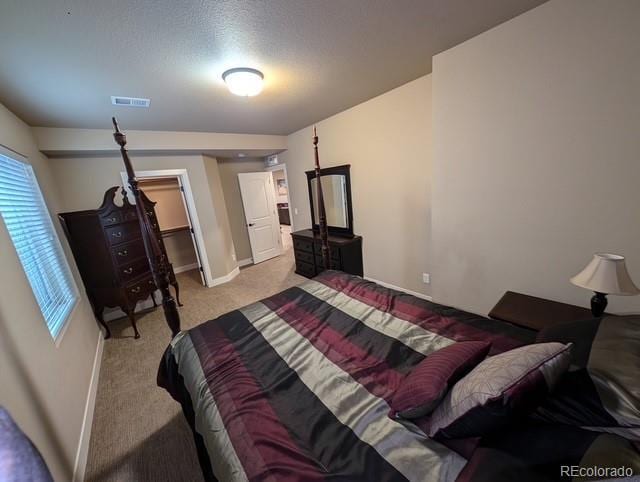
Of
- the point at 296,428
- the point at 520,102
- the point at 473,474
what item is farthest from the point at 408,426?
the point at 520,102

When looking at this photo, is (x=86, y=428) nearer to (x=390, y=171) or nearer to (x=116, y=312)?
(x=116, y=312)

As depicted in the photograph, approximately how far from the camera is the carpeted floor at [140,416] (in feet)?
4.69

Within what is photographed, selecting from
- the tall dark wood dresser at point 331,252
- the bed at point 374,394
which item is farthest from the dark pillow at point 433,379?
the tall dark wood dresser at point 331,252

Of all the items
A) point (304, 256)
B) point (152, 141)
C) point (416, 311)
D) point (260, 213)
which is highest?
point (152, 141)

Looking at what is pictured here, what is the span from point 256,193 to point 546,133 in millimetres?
→ 4402

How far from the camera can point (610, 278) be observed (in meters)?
1.18

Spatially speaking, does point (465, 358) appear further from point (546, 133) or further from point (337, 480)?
point (546, 133)

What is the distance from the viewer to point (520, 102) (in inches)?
65.5

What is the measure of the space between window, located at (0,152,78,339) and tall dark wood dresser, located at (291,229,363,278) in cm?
272

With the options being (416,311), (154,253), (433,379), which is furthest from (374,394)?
(154,253)

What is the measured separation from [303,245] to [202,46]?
2828 millimetres

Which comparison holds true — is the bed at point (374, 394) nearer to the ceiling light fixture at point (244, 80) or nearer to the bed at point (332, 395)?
the bed at point (332, 395)

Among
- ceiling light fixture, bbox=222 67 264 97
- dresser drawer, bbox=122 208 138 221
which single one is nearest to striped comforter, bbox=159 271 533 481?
ceiling light fixture, bbox=222 67 264 97

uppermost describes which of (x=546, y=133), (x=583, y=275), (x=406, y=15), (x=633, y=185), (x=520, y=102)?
(x=406, y=15)
